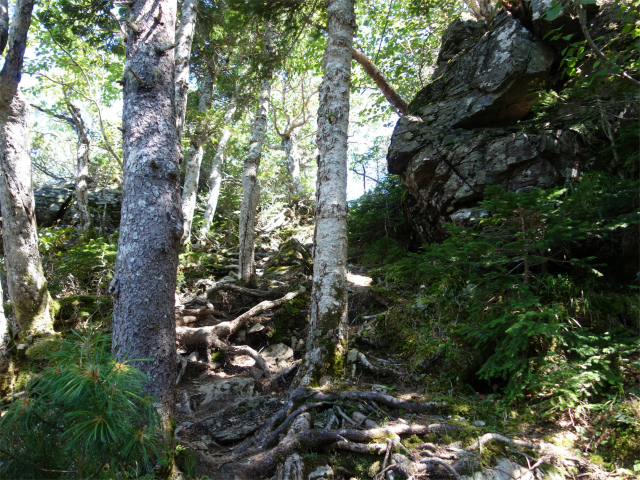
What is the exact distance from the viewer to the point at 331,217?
4.84m

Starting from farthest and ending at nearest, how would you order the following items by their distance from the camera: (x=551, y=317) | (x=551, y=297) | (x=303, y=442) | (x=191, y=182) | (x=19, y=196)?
(x=191, y=182), (x=19, y=196), (x=551, y=297), (x=551, y=317), (x=303, y=442)

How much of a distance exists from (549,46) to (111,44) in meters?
11.6

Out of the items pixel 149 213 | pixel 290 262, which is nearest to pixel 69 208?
pixel 290 262

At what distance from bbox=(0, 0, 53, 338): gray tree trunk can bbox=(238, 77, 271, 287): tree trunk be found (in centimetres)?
376

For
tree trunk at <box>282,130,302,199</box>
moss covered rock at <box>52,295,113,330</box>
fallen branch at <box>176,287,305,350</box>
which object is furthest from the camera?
tree trunk at <box>282,130,302,199</box>

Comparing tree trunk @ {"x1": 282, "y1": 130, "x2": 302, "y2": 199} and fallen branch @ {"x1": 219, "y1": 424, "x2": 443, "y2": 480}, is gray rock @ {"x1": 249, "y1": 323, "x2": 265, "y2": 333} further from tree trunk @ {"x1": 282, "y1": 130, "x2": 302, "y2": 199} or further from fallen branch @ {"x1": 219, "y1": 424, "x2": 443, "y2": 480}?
tree trunk @ {"x1": 282, "y1": 130, "x2": 302, "y2": 199}

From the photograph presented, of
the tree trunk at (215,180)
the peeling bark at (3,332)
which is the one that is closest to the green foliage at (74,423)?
the peeling bark at (3,332)

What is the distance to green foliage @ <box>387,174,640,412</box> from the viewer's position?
326 cm

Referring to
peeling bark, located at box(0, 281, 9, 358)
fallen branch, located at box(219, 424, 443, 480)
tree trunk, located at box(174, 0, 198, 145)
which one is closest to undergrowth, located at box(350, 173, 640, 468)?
fallen branch, located at box(219, 424, 443, 480)

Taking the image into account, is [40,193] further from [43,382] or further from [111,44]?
[43,382]

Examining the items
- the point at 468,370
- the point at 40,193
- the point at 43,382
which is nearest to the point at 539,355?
the point at 468,370

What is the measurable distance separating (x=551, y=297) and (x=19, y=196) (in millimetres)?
7860

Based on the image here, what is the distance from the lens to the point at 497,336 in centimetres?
405

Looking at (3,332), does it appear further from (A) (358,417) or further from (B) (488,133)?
(B) (488,133)
